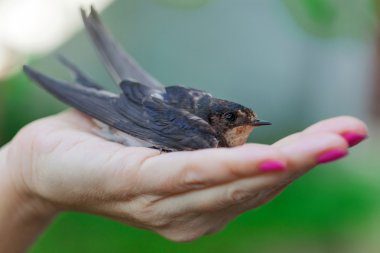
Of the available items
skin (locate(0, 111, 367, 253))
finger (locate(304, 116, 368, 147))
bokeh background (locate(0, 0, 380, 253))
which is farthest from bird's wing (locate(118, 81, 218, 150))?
bokeh background (locate(0, 0, 380, 253))

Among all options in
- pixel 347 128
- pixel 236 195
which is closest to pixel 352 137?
pixel 347 128

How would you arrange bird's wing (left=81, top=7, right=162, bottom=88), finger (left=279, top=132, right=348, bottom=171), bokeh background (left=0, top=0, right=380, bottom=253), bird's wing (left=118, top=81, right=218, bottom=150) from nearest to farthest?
finger (left=279, top=132, right=348, bottom=171) → bird's wing (left=118, top=81, right=218, bottom=150) → bird's wing (left=81, top=7, right=162, bottom=88) → bokeh background (left=0, top=0, right=380, bottom=253)

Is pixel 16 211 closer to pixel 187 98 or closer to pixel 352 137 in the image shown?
pixel 187 98

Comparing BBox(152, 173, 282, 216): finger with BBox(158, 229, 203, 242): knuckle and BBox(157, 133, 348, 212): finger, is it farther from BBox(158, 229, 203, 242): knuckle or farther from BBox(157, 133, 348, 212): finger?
BBox(158, 229, 203, 242): knuckle

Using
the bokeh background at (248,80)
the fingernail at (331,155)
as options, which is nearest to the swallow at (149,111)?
the fingernail at (331,155)

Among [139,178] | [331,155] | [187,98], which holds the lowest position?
[139,178]

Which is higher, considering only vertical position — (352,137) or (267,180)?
(352,137)
